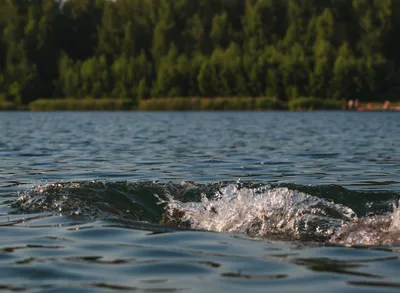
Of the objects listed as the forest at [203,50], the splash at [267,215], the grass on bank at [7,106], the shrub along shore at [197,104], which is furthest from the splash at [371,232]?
the grass on bank at [7,106]

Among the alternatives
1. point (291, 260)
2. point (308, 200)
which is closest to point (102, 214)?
point (308, 200)

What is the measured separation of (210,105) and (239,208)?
7526cm

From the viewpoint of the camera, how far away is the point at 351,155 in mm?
21844

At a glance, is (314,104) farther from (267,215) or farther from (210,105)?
(267,215)

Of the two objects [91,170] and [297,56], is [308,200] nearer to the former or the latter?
[91,170]

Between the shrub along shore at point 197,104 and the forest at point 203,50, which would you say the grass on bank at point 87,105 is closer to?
the shrub along shore at point 197,104

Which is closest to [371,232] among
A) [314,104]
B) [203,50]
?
[314,104]

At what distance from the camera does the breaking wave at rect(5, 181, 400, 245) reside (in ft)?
32.3

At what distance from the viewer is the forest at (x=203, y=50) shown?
95812mm

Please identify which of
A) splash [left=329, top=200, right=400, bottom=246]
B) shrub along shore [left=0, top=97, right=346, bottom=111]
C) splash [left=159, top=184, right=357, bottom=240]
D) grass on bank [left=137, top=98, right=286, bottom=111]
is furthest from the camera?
shrub along shore [left=0, top=97, right=346, bottom=111]

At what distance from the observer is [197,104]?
86250mm

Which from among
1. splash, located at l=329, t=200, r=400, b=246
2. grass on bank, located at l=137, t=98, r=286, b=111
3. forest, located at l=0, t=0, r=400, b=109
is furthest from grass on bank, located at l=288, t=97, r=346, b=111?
splash, located at l=329, t=200, r=400, b=246

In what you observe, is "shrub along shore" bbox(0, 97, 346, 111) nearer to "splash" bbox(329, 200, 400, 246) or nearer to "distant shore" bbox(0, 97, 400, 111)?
"distant shore" bbox(0, 97, 400, 111)

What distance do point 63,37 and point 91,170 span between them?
102794 mm
